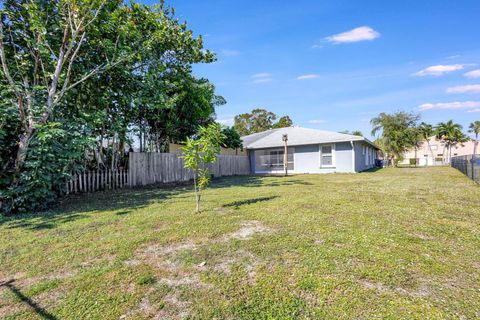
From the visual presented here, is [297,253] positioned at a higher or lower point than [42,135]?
lower

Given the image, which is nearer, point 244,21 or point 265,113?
point 244,21

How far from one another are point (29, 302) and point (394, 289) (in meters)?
3.51

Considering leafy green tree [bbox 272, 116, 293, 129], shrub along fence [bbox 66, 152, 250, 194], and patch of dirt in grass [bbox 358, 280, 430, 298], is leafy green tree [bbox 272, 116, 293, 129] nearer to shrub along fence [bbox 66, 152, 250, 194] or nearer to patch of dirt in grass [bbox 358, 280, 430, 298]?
shrub along fence [bbox 66, 152, 250, 194]

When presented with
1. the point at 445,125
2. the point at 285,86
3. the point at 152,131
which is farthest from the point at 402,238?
the point at 445,125

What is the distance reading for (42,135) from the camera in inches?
221

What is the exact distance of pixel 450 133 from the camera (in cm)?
4044

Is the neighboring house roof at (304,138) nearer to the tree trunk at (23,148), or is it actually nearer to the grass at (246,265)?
the grass at (246,265)

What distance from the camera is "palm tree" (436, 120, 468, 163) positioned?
132ft

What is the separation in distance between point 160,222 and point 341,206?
4121 millimetres

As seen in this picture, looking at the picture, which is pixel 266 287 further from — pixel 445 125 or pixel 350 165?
pixel 445 125

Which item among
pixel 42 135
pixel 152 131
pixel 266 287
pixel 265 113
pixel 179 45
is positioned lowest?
pixel 266 287

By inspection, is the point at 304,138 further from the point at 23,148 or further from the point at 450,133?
the point at 450,133

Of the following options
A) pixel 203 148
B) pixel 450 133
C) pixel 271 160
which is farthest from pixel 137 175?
pixel 450 133

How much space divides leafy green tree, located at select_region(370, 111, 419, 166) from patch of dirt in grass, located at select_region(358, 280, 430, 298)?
3195 centimetres
